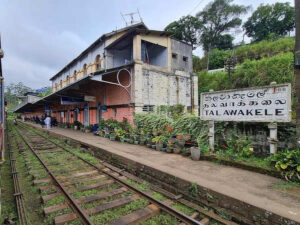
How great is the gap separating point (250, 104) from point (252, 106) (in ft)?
0.31

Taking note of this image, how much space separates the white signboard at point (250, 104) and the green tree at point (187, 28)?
36.8 metres

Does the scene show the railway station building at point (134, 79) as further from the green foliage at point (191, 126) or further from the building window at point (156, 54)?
the green foliage at point (191, 126)

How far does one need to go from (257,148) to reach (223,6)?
4504 centimetres

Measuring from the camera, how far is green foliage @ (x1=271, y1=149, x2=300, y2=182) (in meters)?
4.07

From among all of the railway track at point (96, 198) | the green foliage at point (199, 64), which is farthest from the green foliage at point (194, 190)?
the green foliage at point (199, 64)

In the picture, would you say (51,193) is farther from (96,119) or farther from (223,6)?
(223,6)

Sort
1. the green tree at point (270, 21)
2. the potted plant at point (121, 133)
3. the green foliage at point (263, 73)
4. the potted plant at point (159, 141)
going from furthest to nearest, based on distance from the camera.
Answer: the green tree at point (270, 21)
the green foliage at point (263, 73)
the potted plant at point (121, 133)
the potted plant at point (159, 141)

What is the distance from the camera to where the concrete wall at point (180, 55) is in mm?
15202

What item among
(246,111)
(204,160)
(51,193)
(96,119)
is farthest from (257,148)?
(96,119)

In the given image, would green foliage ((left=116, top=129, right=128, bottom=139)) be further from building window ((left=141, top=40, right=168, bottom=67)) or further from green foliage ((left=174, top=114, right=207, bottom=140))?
building window ((left=141, top=40, right=168, bottom=67))

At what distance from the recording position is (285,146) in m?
4.77

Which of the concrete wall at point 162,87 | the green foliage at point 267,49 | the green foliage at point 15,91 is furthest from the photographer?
the green foliage at point 15,91

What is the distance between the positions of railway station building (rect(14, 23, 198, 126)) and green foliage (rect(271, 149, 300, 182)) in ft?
28.4

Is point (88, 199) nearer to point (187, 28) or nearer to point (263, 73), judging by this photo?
point (263, 73)
